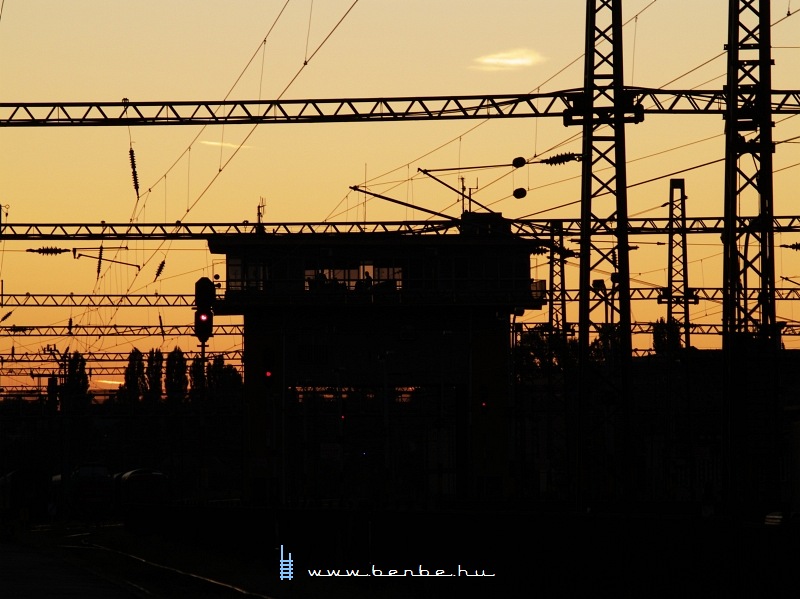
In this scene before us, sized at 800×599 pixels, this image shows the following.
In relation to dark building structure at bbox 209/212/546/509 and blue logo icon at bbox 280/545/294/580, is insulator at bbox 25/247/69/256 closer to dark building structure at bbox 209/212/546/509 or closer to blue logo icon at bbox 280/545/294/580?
dark building structure at bbox 209/212/546/509

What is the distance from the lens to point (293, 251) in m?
76.9

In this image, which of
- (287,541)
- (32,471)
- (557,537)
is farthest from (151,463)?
(557,537)

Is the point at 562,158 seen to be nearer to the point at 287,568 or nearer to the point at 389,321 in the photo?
the point at 287,568

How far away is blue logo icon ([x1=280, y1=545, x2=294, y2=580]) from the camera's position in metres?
28.8

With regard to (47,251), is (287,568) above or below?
below

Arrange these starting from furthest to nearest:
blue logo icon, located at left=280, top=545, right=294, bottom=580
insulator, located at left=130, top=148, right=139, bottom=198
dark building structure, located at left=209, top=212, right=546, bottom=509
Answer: dark building structure, located at left=209, top=212, right=546, bottom=509
insulator, located at left=130, top=148, right=139, bottom=198
blue logo icon, located at left=280, top=545, right=294, bottom=580

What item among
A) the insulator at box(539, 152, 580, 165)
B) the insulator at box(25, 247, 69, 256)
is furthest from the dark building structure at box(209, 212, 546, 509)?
the insulator at box(539, 152, 580, 165)

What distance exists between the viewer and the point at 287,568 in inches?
1151

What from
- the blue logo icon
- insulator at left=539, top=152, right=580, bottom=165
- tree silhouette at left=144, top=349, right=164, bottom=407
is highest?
insulator at left=539, top=152, right=580, bottom=165

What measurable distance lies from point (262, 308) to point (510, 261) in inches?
514

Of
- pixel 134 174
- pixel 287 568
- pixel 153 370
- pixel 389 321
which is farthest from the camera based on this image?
pixel 153 370

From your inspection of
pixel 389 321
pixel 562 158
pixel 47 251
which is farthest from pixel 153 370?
pixel 562 158

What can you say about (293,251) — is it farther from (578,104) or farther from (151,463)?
(151,463)

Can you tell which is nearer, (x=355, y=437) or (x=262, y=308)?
(x=262, y=308)
